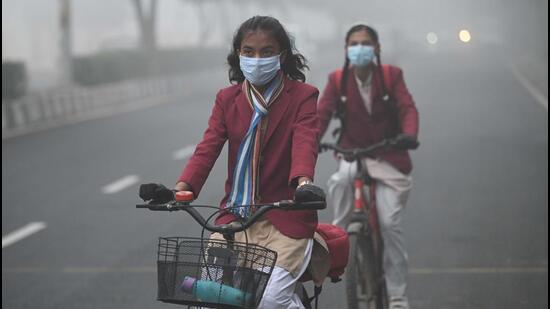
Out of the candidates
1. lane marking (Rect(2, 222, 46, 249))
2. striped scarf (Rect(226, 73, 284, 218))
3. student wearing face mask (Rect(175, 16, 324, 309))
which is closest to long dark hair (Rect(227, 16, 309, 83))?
student wearing face mask (Rect(175, 16, 324, 309))

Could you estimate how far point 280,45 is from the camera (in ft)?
13.2

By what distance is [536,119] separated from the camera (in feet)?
68.7

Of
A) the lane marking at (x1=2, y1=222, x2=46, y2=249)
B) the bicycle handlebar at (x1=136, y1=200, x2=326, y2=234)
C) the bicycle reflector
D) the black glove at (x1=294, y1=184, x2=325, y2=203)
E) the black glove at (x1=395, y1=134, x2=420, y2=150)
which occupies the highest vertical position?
the black glove at (x1=294, y1=184, x2=325, y2=203)

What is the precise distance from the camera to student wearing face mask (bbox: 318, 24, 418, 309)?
6.11 m

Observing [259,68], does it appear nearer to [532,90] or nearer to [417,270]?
[417,270]

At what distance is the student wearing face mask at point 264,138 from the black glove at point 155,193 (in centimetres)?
17

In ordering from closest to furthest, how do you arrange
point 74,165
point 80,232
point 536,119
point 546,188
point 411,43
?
1. point 80,232
2. point 546,188
3. point 74,165
4. point 536,119
5. point 411,43

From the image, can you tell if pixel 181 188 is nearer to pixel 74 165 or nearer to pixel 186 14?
pixel 74 165

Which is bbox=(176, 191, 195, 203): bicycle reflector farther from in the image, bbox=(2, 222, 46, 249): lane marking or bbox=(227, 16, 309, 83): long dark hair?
bbox=(2, 222, 46, 249): lane marking

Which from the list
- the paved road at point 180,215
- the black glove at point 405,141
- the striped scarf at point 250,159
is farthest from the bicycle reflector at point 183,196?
the paved road at point 180,215

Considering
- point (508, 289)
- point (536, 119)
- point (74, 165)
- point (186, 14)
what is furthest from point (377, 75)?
point (186, 14)

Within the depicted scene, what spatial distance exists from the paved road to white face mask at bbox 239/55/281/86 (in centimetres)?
272

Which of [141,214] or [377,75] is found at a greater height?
[377,75]

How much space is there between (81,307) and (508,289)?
2894mm
